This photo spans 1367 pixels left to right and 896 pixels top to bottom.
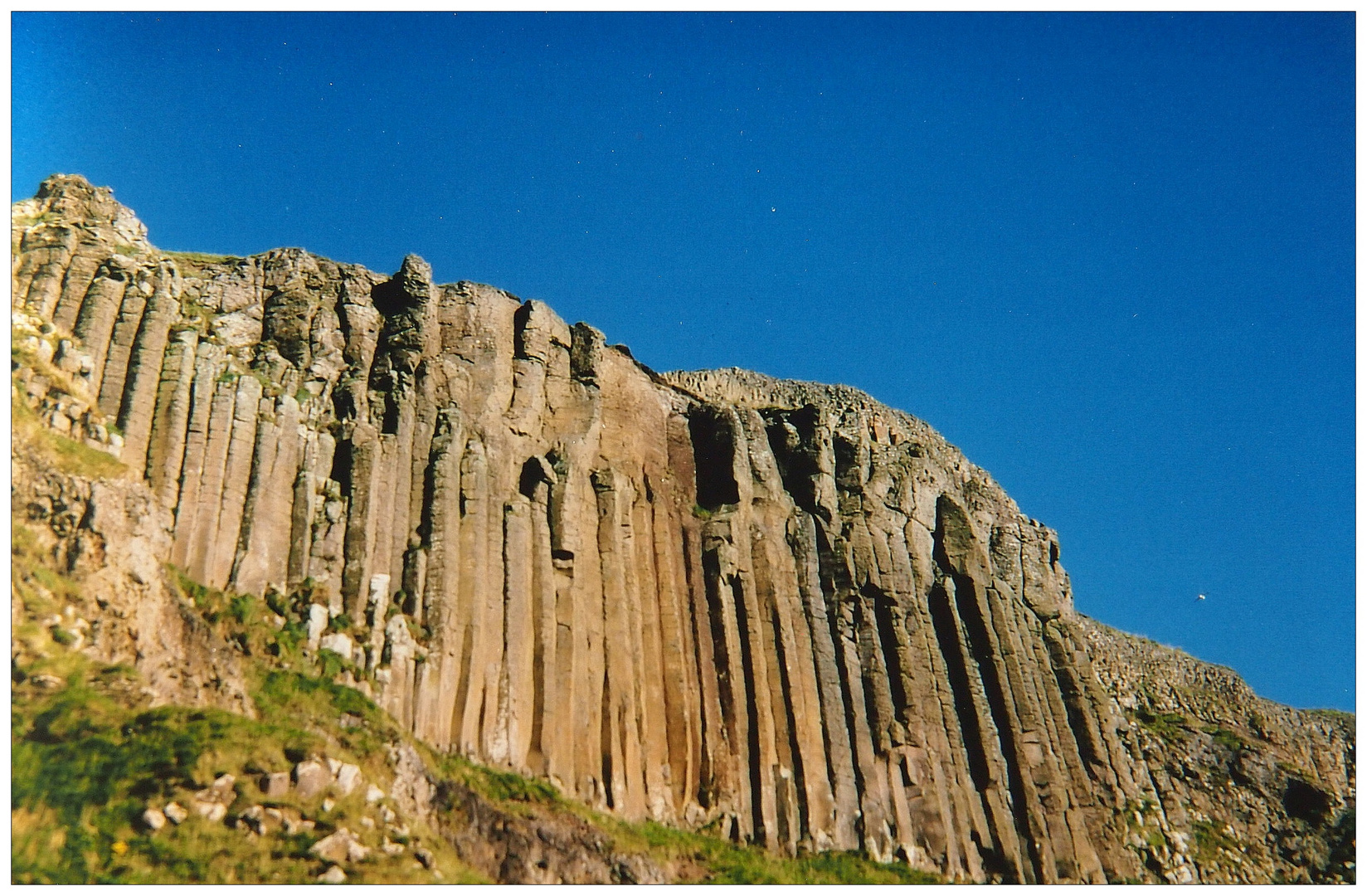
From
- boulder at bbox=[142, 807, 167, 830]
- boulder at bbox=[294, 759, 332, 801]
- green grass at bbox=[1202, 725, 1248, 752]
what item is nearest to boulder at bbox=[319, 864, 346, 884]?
boulder at bbox=[294, 759, 332, 801]

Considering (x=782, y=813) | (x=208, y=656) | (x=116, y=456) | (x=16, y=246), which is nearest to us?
(x=208, y=656)

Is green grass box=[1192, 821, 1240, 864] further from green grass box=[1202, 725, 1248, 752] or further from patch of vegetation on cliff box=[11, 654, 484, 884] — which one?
patch of vegetation on cliff box=[11, 654, 484, 884]

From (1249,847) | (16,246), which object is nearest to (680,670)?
(16,246)

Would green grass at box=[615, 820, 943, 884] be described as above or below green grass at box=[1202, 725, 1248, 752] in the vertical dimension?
below

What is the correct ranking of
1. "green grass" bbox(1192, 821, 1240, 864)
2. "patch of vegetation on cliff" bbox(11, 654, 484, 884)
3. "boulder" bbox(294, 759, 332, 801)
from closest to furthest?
"patch of vegetation on cliff" bbox(11, 654, 484, 884), "boulder" bbox(294, 759, 332, 801), "green grass" bbox(1192, 821, 1240, 864)

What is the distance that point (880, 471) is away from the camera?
4459 cm

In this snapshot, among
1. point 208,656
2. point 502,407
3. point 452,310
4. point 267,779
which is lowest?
point 267,779

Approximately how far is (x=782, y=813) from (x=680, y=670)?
4.37 meters

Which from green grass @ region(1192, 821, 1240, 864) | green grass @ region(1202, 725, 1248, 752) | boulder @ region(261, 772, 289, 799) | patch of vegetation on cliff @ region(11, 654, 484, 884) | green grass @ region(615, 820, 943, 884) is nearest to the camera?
patch of vegetation on cliff @ region(11, 654, 484, 884)

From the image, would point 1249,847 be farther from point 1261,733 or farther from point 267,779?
point 267,779

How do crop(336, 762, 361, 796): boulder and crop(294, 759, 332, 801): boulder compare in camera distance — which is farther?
crop(336, 762, 361, 796): boulder

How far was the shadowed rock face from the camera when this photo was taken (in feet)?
98.0

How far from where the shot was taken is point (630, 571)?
35906mm

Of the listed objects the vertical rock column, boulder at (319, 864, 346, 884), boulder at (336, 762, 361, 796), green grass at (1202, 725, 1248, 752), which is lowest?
boulder at (319, 864, 346, 884)
